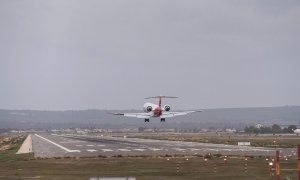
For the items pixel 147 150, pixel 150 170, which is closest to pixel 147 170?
pixel 150 170

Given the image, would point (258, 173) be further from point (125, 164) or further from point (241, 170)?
point (125, 164)

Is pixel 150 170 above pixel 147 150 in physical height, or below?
below

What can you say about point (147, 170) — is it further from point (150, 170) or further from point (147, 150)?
point (147, 150)

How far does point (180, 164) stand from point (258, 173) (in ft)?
38.9

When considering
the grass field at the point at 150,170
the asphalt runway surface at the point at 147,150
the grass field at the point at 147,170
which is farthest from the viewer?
the asphalt runway surface at the point at 147,150

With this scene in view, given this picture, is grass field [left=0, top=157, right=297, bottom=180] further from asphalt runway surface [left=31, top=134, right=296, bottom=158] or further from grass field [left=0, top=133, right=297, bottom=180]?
asphalt runway surface [left=31, top=134, right=296, bottom=158]

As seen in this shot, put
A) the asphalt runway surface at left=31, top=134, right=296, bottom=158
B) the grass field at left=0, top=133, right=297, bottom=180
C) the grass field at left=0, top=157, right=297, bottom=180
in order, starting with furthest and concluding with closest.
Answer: the asphalt runway surface at left=31, top=134, right=296, bottom=158 → the grass field at left=0, top=157, right=297, bottom=180 → the grass field at left=0, top=133, right=297, bottom=180

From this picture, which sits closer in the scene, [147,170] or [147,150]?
[147,170]

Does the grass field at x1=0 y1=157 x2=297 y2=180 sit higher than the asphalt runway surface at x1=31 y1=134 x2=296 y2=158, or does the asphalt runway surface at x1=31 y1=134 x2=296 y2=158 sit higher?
the asphalt runway surface at x1=31 y1=134 x2=296 y2=158

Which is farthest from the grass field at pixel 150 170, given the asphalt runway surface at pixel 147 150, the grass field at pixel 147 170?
the asphalt runway surface at pixel 147 150

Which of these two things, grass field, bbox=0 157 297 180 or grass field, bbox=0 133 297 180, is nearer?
grass field, bbox=0 133 297 180

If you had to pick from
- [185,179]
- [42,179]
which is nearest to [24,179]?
[42,179]

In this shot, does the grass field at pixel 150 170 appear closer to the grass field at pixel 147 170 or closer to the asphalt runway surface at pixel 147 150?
the grass field at pixel 147 170

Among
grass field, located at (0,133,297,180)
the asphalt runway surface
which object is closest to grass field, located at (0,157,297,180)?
grass field, located at (0,133,297,180)
